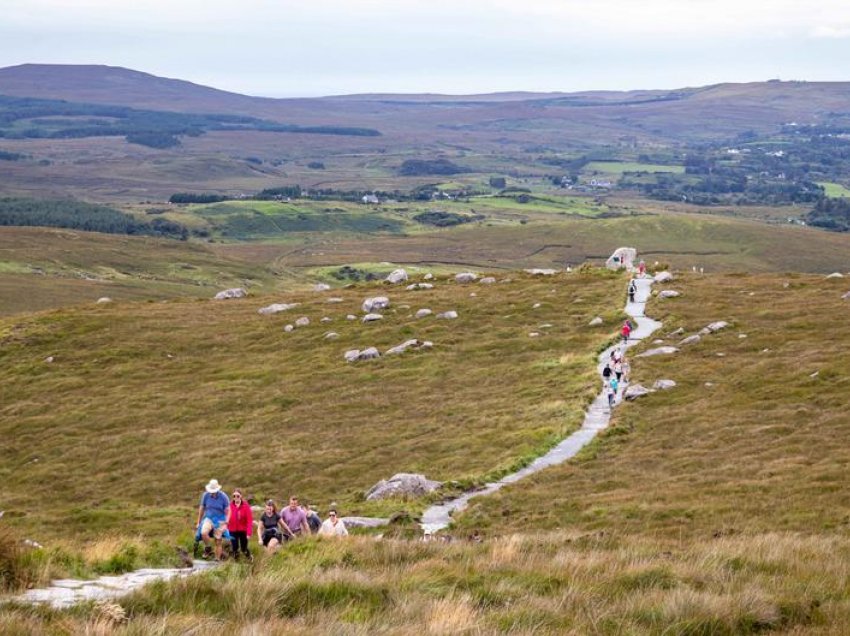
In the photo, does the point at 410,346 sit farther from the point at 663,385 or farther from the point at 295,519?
the point at 295,519

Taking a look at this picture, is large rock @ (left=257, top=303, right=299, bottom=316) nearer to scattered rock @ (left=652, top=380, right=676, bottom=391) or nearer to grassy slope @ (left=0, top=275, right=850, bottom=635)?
scattered rock @ (left=652, top=380, right=676, bottom=391)

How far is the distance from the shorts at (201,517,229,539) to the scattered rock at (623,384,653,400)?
3026cm

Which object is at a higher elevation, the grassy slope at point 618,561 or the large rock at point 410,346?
the grassy slope at point 618,561

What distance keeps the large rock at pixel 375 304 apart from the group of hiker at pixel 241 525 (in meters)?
55.8

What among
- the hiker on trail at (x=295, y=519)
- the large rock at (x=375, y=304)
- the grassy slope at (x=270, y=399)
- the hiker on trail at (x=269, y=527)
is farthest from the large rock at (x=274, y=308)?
the hiker on trail at (x=269, y=527)

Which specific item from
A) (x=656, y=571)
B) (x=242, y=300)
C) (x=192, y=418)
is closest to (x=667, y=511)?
(x=656, y=571)

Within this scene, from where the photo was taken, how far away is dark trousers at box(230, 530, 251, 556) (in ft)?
73.2

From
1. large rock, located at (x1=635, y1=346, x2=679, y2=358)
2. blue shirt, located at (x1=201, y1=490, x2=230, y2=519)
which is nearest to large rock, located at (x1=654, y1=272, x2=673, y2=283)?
large rock, located at (x1=635, y1=346, x2=679, y2=358)

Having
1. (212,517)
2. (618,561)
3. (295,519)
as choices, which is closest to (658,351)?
(295,519)

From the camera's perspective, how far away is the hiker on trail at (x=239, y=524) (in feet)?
71.9

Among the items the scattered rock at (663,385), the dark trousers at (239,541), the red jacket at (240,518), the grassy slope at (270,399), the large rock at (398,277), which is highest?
the red jacket at (240,518)

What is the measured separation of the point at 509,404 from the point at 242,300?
52.2 m

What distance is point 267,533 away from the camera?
80.1ft

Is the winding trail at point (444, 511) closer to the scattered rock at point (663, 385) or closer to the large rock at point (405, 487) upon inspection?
the large rock at point (405, 487)
